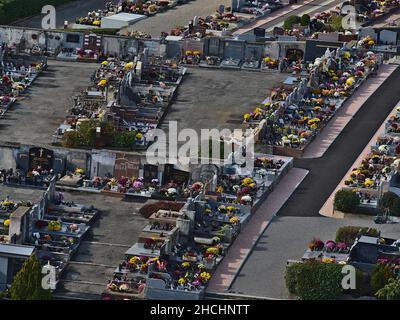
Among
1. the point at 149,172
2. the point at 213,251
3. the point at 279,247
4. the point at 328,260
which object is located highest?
the point at 149,172

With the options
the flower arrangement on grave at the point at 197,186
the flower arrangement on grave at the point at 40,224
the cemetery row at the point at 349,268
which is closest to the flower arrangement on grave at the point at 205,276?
the cemetery row at the point at 349,268

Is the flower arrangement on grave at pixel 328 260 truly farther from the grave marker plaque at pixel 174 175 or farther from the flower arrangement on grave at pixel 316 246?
the grave marker plaque at pixel 174 175

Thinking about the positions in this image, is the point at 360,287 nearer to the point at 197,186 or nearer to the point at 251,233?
the point at 251,233

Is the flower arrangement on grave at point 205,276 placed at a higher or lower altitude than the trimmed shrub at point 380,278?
lower

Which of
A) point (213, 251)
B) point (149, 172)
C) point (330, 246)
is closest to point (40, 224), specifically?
point (213, 251)
